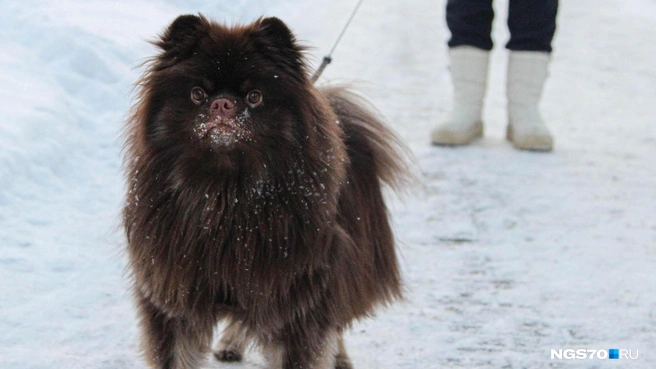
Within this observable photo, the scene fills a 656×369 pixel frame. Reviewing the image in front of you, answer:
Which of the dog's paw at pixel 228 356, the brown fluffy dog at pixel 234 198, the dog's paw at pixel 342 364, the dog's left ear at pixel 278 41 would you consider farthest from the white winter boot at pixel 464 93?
the dog's left ear at pixel 278 41

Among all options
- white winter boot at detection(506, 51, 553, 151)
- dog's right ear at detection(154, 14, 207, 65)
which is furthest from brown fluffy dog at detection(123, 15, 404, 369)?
white winter boot at detection(506, 51, 553, 151)

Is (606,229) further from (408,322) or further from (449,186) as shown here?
(408,322)

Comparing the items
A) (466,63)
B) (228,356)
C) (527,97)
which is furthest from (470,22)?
(228,356)

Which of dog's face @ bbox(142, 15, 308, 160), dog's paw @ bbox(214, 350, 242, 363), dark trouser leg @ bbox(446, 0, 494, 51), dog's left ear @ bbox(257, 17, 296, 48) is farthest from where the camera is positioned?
dark trouser leg @ bbox(446, 0, 494, 51)

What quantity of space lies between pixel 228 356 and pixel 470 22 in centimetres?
352

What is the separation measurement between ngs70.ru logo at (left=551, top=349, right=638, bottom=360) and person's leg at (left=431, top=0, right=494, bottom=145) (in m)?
2.88

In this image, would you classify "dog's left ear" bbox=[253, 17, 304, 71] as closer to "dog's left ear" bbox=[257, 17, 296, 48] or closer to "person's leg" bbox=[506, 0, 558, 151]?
"dog's left ear" bbox=[257, 17, 296, 48]

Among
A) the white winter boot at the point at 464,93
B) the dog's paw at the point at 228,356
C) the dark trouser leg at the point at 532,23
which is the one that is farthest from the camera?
the white winter boot at the point at 464,93

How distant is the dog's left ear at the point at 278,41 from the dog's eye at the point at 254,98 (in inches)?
5.3

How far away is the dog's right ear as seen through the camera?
279 centimetres

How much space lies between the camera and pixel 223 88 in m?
2.74

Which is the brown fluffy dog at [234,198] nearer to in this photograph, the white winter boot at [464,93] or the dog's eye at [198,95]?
the dog's eye at [198,95]

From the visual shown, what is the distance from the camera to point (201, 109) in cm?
273

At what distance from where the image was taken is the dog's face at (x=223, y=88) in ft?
8.94
